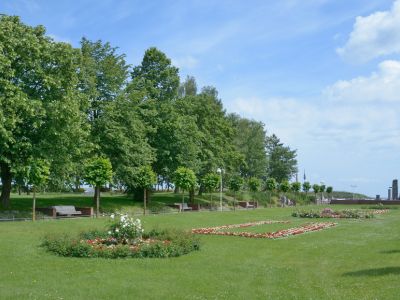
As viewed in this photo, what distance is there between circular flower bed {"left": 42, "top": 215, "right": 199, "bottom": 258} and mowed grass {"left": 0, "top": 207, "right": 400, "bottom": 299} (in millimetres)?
472

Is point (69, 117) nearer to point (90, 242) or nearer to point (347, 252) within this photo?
point (90, 242)

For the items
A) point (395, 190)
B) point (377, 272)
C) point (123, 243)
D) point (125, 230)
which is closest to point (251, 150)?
point (395, 190)

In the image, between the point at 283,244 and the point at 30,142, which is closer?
the point at 283,244

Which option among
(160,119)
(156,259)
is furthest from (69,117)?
(156,259)

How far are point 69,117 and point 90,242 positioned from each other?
51.1 ft

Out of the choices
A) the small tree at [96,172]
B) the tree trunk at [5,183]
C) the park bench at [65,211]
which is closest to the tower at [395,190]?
the small tree at [96,172]

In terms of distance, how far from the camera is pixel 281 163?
82.9 meters

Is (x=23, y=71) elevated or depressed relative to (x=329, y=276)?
elevated

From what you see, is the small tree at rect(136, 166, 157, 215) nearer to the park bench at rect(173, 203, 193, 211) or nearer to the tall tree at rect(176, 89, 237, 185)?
the park bench at rect(173, 203, 193, 211)

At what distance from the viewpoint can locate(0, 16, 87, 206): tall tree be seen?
2694 centimetres

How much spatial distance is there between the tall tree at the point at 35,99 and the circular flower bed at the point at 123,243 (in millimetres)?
12841

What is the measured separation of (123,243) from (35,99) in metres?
16.8

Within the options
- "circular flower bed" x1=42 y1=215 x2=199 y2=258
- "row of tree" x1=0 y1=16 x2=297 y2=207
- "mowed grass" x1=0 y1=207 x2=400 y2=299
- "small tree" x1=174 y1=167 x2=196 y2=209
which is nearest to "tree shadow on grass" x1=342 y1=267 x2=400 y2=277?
"mowed grass" x1=0 y1=207 x2=400 y2=299

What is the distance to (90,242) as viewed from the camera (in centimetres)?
1538
